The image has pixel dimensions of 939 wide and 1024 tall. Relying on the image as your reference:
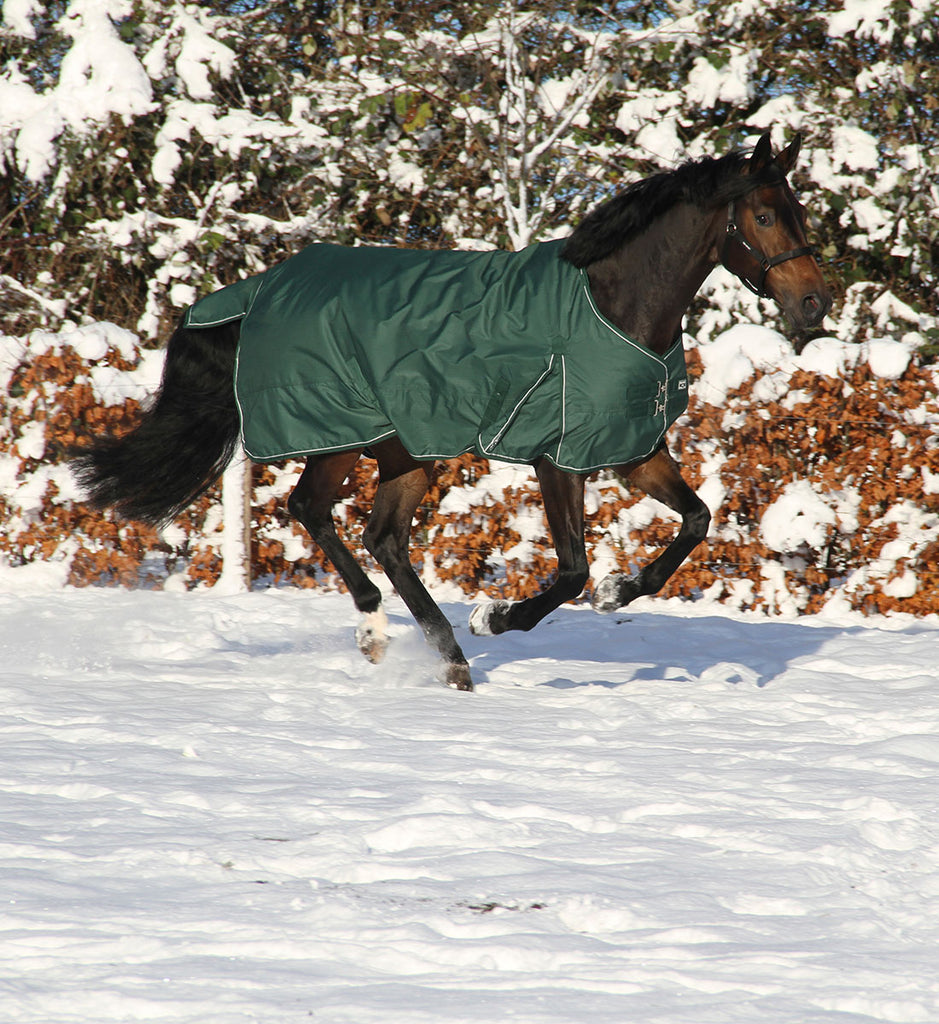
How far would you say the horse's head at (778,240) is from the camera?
149 inches

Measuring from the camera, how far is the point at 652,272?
3.89 m

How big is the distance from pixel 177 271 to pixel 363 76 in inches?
74.0

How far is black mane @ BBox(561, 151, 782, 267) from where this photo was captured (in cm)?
386

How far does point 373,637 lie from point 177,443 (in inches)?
41.4

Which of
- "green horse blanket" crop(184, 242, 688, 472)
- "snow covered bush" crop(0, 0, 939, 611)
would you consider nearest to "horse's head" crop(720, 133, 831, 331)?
"green horse blanket" crop(184, 242, 688, 472)

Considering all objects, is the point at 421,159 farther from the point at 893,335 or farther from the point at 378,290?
the point at 378,290

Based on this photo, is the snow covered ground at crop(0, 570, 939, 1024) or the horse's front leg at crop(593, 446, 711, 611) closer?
the snow covered ground at crop(0, 570, 939, 1024)

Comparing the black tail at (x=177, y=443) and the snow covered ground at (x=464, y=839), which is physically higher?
the black tail at (x=177, y=443)

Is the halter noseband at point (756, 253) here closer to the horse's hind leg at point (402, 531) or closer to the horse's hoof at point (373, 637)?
the horse's hind leg at point (402, 531)

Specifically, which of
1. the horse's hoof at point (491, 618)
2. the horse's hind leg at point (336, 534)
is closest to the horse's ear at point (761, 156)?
the horse's hoof at point (491, 618)

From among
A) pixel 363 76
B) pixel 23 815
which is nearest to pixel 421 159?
pixel 363 76

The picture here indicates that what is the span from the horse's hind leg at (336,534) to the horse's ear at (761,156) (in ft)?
5.67

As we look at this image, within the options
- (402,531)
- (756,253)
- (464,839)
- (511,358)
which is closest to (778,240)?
(756,253)

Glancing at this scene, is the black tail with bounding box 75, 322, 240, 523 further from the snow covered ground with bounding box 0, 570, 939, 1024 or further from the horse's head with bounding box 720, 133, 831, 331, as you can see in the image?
the horse's head with bounding box 720, 133, 831, 331
